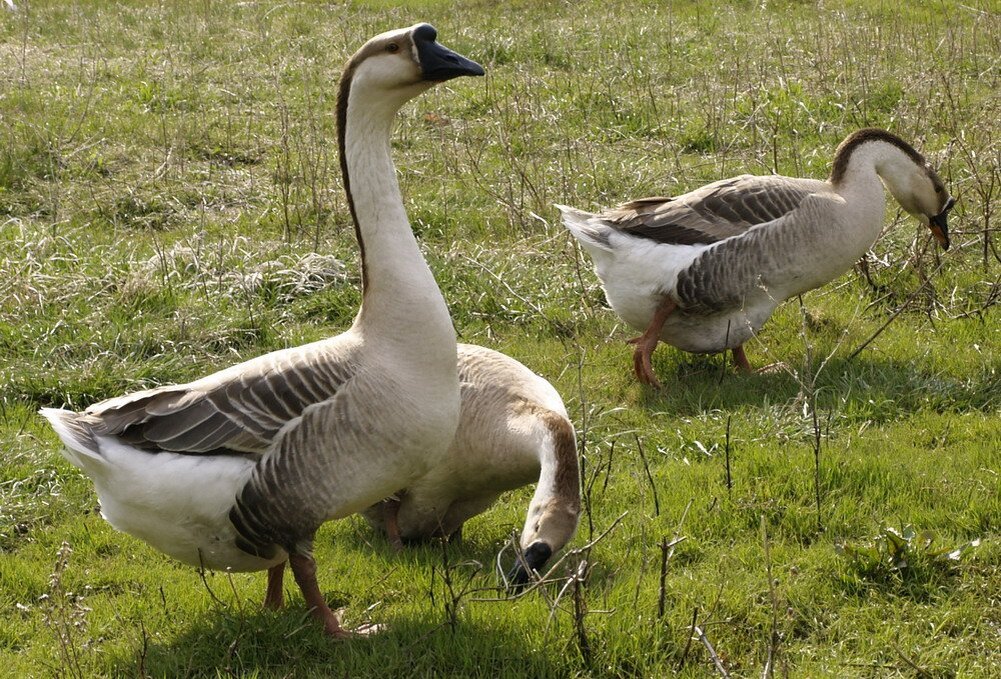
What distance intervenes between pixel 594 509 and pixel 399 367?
4.76 ft

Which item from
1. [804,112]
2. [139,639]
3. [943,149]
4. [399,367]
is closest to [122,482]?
[139,639]

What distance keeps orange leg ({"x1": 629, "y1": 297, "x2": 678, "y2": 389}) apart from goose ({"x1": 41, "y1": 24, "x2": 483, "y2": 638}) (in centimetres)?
265

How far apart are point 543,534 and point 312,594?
2.97ft

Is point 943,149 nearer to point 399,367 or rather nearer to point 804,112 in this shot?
point 804,112

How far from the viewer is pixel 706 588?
441 centimetres

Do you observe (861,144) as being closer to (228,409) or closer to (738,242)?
(738,242)

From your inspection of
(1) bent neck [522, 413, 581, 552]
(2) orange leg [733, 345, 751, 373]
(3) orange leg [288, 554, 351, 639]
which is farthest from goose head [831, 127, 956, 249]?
(3) orange leg [288, 554, 351, 639]

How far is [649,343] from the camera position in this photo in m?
6.80

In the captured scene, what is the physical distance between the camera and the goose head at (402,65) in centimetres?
414

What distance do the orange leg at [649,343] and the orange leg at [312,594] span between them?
2963 millimetres

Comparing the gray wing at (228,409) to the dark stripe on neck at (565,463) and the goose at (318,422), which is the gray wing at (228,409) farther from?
the dark stripe on neck at (565,463)

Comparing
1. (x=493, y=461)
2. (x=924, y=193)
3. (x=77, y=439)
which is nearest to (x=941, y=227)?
(x=924, y=193)

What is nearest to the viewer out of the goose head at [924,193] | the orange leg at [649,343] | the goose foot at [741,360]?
the orange leg at [649,343]

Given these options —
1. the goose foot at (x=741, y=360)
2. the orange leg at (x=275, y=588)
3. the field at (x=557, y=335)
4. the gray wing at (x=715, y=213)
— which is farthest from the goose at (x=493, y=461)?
the goose foot at (x=741, y=360)
